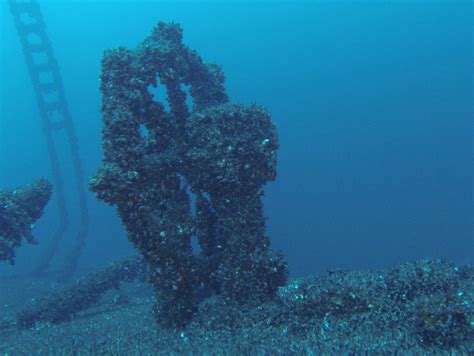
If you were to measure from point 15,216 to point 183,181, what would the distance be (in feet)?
20.4

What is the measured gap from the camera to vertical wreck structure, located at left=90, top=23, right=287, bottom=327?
10.0 meters

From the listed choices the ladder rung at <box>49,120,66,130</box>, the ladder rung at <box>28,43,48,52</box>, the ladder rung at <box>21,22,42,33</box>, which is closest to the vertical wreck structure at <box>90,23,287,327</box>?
the ladder rung at <box>28,43,48,52</box>

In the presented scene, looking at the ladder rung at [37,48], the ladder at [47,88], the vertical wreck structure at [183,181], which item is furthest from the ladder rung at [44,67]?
the vertical wreck structure at [183,181]

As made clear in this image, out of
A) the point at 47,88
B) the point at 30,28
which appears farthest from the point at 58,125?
the point at 30,28

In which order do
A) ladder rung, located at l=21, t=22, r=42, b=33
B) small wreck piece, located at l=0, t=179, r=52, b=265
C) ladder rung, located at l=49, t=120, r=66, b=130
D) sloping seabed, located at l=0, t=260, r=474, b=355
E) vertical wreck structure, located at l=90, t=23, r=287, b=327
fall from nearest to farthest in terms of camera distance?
1. sloping seabed, located at l=0, t=260, r=474, b=355
2. vertical wreck structure, located at l=90, t=23, r=287, b=327
3. small wreck piece, located at l=0, t=179, r=52, b=265
4. ladder rung, located at l=21, t=22, r=42, b=33
5. ladder rung, located at l=49, t=120, r=66, b=130

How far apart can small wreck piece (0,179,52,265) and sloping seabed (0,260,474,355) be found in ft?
11.5

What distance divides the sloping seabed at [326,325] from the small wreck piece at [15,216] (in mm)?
3499

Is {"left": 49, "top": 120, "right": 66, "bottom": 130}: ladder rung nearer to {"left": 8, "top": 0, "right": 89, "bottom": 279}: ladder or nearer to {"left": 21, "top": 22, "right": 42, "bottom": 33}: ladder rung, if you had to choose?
{"left": 8, "top": 0, "right": 89, "bottom": 279}: ladder

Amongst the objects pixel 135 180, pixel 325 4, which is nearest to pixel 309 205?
pixel 135 180

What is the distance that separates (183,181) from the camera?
39.5 ft

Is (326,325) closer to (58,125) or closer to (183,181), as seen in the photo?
(183,181)

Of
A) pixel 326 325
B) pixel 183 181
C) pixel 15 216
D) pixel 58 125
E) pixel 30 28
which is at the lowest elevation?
pixel 326 325

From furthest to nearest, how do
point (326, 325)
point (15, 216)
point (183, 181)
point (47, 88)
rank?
point (47, 88)
point (15, 216)
point (183, 181)
point (326, 325)

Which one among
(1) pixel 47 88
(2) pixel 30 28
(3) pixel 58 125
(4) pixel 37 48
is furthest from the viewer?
(3) pixel 58 125
